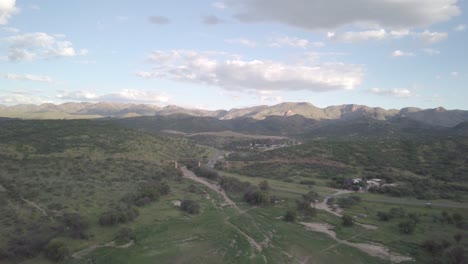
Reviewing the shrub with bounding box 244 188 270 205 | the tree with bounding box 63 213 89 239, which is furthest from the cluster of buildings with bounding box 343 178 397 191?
the tree with bounding box 63 213 89 239

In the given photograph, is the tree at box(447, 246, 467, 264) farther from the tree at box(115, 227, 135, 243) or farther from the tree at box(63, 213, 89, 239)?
the tree at box(63, 213, 89, 239)

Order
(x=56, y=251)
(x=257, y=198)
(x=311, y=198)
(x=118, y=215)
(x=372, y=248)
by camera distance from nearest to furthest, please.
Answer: (x=56, y=251) < (x=372, y=248) < (x=118, y=215) < (x=257, y=198) < (x=311, y=198)

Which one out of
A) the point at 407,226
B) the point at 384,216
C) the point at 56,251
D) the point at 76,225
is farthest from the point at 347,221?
the point at 56,251

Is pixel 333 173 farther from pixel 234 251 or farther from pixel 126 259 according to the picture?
pixel 126 259

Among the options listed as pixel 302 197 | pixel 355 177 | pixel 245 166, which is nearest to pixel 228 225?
pixel 302 197

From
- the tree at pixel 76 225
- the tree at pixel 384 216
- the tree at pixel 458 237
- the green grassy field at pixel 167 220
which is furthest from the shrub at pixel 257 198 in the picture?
the tree at pixel 76 225

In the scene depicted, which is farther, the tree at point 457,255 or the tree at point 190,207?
the tree at point 190,207

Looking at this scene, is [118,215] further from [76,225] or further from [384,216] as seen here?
[384,216]

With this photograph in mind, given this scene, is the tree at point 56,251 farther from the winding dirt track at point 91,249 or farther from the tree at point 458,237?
the tree at point 458,237
